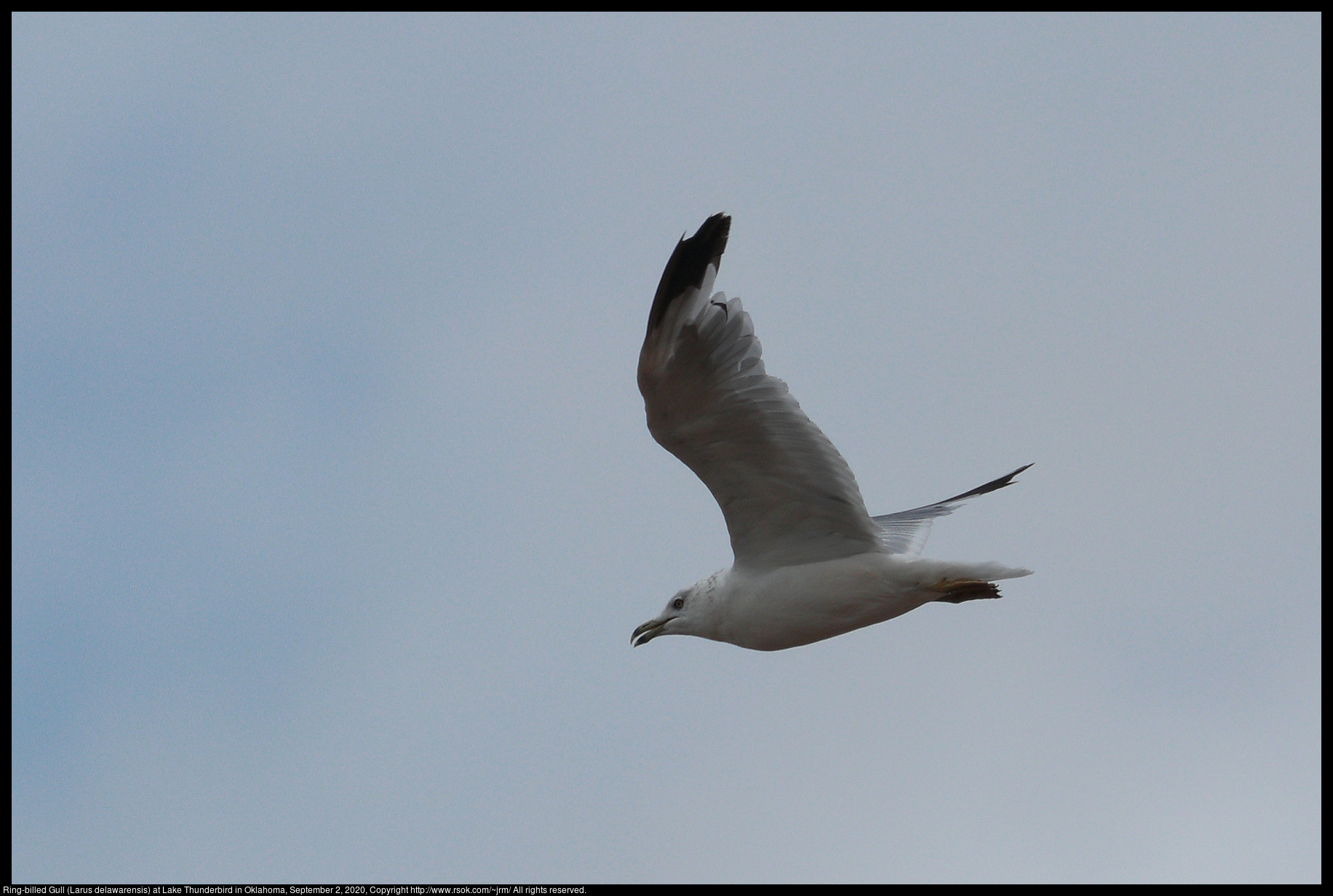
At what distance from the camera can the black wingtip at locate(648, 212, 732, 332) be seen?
677 cm

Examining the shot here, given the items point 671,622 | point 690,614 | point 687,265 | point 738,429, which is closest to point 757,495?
point 738,429

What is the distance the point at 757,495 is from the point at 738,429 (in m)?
0.60

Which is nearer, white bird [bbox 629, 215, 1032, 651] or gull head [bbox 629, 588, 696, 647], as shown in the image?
white bird [bbox 629, 215, 1032, 651]

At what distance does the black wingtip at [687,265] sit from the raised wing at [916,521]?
2.87 metres

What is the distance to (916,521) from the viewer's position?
9.42 meters

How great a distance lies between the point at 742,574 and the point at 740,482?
2.24 ft

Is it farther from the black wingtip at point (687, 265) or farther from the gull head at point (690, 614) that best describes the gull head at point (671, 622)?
the black wingtip at point (687, 265)

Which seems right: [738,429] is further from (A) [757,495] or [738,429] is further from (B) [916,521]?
(B) [916,521]

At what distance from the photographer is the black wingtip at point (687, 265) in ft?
22.2

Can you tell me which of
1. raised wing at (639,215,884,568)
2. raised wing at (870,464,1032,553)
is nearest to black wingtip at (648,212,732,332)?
raised wing at (639,215,884,568)

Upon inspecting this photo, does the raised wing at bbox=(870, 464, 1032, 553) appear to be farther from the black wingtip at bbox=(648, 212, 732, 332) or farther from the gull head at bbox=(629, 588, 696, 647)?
the black wingtip at bbox=(648, 212, 732, 332)

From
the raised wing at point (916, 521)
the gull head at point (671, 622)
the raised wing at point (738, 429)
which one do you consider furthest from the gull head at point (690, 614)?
the raised wing at point (916, 521)
